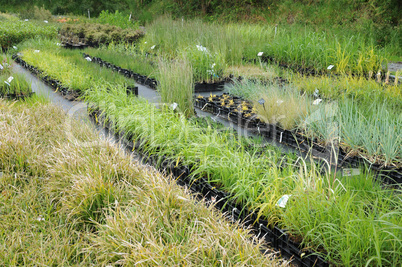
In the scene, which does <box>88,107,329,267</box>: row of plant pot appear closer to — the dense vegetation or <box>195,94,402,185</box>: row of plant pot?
the dense vegetation

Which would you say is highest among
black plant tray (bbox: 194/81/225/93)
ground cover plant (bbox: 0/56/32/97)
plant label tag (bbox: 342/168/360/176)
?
plant label tag (bbox: 342/168/360/176)

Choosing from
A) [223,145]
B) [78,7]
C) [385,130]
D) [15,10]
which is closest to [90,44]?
[223,145]

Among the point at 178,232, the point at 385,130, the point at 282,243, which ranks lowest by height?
the point at 282,243

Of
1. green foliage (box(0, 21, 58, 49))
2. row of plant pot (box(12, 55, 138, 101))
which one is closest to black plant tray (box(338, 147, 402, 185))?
row of plant pot (box(12, 55, 138, 101))

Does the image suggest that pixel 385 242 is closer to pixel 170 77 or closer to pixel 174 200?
pixel 174 200

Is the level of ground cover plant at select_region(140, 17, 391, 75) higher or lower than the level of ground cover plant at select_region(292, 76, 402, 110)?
higher

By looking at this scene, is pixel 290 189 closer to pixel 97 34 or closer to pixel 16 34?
pixel 97 34

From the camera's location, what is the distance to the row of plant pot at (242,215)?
2.18 metres

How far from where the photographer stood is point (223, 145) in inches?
127

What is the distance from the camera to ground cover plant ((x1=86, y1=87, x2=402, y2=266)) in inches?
77.1

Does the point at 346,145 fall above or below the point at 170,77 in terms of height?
below

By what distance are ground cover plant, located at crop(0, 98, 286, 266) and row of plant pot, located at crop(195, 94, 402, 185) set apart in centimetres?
119

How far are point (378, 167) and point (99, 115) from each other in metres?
3.20

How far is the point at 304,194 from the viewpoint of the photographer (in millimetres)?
2270
